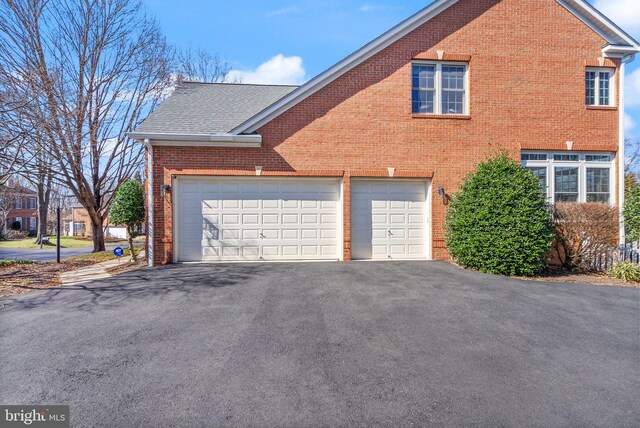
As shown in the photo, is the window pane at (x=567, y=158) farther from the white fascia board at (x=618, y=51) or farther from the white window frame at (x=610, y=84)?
the white fascia board at (x=618, y=51)

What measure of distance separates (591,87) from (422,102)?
6.14m

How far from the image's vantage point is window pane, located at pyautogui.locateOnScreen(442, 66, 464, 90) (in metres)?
10.7

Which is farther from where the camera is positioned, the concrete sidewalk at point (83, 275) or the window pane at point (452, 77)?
the window pane at point (452, 77)

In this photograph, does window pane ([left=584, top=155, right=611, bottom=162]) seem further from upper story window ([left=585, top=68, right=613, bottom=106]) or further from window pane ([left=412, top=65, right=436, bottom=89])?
window pane ([left=412, top=65, right=436, bottom=89])

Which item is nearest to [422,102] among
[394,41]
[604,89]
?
[394,41]

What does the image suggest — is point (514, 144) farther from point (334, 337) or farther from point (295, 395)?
point (295, 395)

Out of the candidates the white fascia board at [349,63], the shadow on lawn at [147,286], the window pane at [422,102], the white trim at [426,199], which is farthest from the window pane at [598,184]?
the shadow on lawn at [147,286]

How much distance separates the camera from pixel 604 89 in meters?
11.2

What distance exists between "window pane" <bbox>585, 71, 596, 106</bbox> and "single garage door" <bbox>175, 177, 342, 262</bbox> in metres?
9.33

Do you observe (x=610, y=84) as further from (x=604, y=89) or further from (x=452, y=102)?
(x=452, y=102)

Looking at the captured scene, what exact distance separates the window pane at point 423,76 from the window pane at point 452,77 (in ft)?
1.23

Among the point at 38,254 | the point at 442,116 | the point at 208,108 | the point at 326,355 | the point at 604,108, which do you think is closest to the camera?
the point at 326,355

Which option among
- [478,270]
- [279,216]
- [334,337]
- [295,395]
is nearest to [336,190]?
[279,216]

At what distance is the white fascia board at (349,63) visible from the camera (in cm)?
991
